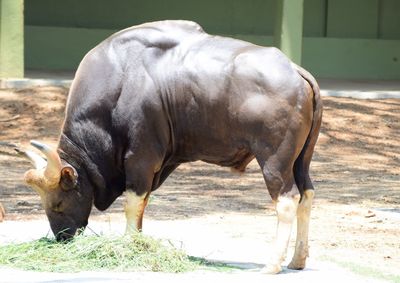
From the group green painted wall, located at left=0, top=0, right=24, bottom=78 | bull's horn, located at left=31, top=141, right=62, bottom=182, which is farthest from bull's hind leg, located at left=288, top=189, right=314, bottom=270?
green painted wall, located at left=0, top=0, right=24, bottom=78

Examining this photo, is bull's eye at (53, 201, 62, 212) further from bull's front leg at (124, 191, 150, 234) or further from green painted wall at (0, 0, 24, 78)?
green painted wall at (0, 0, 24, 78)

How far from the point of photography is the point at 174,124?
9047 millimetres

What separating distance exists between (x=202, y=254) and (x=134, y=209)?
2.82 feet

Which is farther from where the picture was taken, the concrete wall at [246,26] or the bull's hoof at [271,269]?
the concrete wall at [246,26]

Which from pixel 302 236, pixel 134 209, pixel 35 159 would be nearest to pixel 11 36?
pixel 35 159

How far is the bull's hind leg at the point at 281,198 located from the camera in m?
8.62


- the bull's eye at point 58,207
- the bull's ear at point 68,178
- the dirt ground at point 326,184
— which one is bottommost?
the dirt ground at point 326,184

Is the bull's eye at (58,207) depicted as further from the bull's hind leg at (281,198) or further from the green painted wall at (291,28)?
the green painted wall at (291,28)


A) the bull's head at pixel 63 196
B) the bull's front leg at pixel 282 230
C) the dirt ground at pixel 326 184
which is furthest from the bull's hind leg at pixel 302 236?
the bull's head at pixel 63 196

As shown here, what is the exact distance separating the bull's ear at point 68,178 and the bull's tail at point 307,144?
179 centimetres

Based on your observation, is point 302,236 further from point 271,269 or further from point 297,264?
point 271,269

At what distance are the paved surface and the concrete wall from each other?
493 inches

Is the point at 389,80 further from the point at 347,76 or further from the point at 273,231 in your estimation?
the point at 273,231

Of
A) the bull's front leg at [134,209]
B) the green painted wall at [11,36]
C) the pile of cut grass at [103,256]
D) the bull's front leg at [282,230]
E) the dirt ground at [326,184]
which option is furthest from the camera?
the green painted wall at [11,36]
